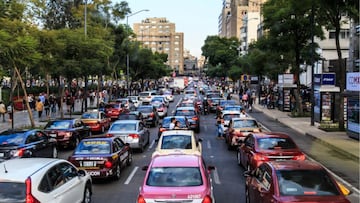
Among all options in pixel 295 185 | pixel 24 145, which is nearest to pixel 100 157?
pixel 24 145

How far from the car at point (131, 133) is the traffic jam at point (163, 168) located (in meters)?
0.04

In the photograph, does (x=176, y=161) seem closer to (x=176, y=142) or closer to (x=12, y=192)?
(x=12, y=192)

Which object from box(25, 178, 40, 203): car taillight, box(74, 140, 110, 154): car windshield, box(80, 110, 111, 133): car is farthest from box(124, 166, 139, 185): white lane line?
box(80, 110, 111, 133): car

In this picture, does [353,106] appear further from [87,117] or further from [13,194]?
[13,194]

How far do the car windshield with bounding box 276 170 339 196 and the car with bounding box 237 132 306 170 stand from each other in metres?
4.71

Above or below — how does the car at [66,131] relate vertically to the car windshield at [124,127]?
below

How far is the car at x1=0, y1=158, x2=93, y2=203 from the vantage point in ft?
27.8

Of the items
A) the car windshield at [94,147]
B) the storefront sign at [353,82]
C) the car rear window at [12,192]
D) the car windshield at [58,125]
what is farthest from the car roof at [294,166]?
the storefront sign at [353,82]

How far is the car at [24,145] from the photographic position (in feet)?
51.8

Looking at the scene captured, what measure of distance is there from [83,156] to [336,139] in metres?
15.0

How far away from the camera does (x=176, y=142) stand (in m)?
15.2

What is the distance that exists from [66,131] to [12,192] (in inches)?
541

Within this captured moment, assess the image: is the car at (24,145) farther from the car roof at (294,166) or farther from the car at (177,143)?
the car roof at (294,166)

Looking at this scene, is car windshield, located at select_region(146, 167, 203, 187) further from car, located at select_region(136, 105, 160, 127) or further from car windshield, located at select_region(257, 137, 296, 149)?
car, located at select_region(136, 105, 160, 127)
